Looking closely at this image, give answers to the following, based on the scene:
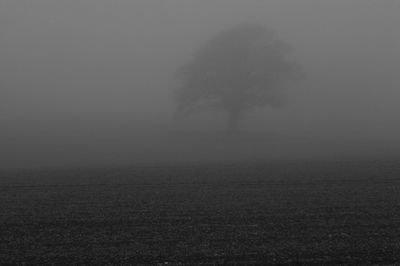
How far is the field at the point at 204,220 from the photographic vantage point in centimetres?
1491

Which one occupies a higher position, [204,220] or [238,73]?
[238,73]

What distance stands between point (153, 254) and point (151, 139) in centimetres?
5375

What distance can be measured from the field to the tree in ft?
117

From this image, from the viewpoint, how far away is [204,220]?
19.3m

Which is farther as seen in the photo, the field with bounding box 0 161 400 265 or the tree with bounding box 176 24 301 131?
the tree with bounding box 176 24 301 131

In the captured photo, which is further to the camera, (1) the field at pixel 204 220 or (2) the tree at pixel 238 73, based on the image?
(2) the tree at pixel 238 73

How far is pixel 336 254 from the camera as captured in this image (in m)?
14.8

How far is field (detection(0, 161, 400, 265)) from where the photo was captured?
1491 centimetres

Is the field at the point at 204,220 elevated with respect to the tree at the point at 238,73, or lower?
lower

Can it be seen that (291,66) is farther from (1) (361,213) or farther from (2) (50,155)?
(1) (361,213)

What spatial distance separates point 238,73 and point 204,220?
163ft

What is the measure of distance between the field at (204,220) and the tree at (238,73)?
35.6 meters

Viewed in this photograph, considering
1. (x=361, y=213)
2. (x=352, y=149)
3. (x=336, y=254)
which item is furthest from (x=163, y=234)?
(x=352, y=149)

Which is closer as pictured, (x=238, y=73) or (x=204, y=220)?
(x=204, y=220)
